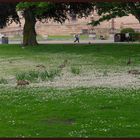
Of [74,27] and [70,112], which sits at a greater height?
[70,112]

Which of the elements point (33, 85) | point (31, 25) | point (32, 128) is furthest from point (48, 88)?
point (31, 25)

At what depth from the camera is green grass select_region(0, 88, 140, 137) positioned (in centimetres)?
988

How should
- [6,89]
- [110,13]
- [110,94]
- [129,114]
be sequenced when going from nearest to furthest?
[129,114] → [110,94] → [6,89] → [110,13]

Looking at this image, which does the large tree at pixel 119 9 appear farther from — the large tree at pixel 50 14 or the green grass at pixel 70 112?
the green grass at pixel 70 112

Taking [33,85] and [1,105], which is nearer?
[1,105]

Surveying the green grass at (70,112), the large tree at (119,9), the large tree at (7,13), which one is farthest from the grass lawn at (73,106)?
the large tree at (7,13)

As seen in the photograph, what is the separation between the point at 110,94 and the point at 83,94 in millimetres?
754

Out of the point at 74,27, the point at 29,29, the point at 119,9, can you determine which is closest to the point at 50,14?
the point at 29,29

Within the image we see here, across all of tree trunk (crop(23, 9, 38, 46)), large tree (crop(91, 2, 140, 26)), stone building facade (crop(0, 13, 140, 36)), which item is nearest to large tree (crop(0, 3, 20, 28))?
tree trunk (crop(23, 9, 38, 46))

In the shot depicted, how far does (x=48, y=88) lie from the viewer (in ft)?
57.3

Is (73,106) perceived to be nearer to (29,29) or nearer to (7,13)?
(29,29)

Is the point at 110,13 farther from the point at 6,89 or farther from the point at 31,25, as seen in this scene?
the point at 6,89

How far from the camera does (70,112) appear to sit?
40.7 ft

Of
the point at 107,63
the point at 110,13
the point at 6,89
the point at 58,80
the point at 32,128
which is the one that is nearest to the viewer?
the point at 32,128
